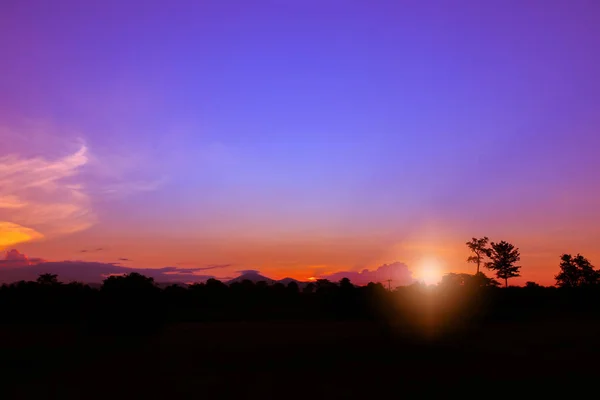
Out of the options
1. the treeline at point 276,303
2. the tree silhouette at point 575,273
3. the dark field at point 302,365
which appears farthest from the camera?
the tree silhouette at point 575,273

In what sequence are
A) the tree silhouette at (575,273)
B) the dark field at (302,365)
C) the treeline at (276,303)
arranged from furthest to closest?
the tree silhouette at (575,273) < the treeline at (276,303) < the dark field at (302,365)

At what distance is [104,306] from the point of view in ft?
105

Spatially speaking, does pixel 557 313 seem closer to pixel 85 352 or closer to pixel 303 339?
pixel 303 339

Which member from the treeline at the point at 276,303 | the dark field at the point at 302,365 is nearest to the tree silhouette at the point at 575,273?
the treeline at the point at 276,303

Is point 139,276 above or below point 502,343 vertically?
above

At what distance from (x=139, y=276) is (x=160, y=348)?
562cm

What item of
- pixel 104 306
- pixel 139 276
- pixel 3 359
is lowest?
pixel 3 359

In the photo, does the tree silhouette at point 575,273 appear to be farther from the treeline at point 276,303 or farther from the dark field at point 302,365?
the dark field at point 302,365

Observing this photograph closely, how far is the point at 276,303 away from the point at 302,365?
180ft

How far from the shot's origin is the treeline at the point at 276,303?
3256cm

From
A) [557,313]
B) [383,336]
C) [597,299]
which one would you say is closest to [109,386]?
[383,336]

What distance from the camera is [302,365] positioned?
937 inches

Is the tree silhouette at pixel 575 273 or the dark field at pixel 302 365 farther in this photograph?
the tree silhouette at pixel 575 273

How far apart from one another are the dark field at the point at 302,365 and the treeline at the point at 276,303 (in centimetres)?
177
